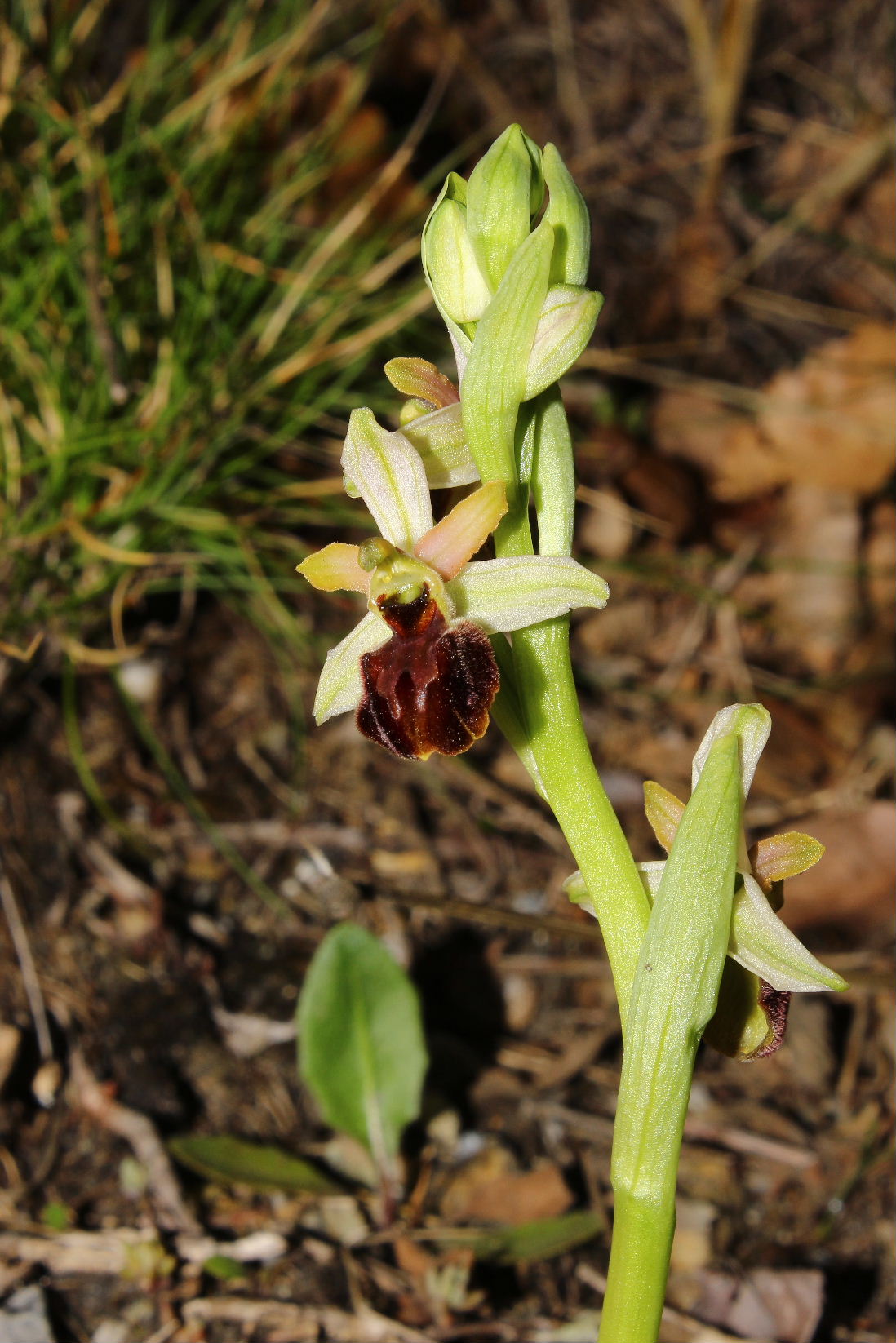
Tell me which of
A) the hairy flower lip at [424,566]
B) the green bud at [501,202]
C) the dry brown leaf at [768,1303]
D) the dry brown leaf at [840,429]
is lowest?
the dry brown leaf at [768,1303]

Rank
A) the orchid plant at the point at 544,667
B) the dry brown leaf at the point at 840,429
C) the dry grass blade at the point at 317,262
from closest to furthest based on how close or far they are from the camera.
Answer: the orchid plant at the point at 544,667 < the dry grass blade at the point at 317,262 < the dry brown leaf at the point at 840,429

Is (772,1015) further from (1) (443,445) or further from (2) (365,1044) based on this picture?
(2) (365,1044)

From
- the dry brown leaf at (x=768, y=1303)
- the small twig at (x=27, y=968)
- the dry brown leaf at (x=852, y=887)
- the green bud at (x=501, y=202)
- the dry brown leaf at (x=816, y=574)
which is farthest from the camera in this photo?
the dry brown leaf at (x=816, y=574)

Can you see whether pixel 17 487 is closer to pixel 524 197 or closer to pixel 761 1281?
pixel 524 197

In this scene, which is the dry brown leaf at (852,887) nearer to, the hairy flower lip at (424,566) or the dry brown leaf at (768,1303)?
the dry brown leaf at (768,1303)

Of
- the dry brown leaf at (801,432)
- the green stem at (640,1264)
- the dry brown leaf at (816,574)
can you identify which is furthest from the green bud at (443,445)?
the dry brown leaf at (801,432)

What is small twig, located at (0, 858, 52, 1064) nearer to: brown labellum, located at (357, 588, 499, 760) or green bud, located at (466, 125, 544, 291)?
brown labellum, located at (357, 588, 499, 760)

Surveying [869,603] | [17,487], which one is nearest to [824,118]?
[869,603]
